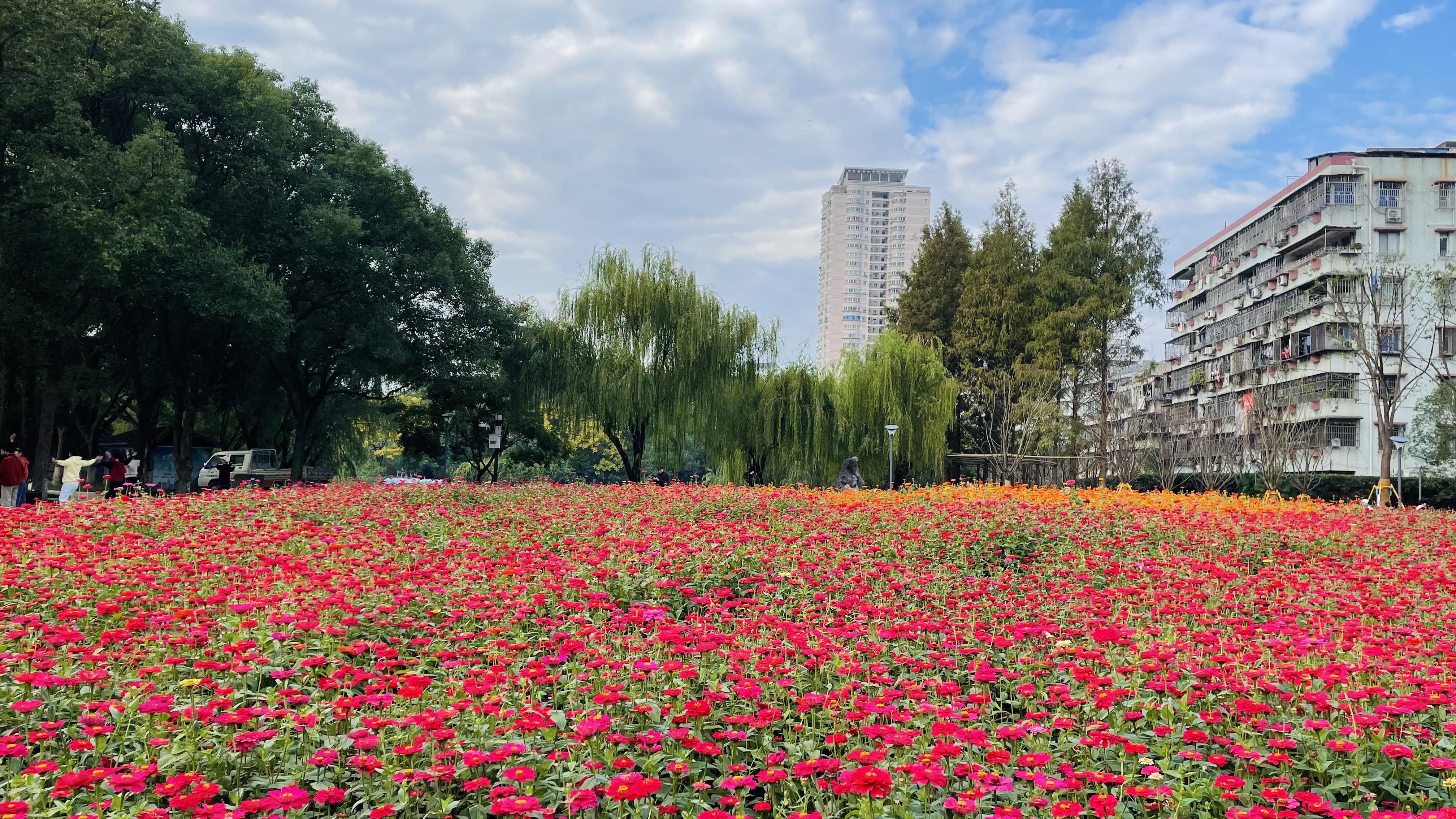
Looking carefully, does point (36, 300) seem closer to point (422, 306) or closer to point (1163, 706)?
point (422, 306)

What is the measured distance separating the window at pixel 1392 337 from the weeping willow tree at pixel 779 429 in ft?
46.7

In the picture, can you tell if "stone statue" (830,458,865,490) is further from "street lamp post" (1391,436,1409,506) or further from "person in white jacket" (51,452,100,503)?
"person in white jacket" (51,452,100,503)

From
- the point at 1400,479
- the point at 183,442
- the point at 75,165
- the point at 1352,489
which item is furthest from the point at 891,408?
the point at 75,165

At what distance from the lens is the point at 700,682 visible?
149 inches

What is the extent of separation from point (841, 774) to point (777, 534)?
5.71 metres

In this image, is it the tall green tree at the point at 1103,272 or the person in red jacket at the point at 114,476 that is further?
the tall green tree at the point at 1103,272

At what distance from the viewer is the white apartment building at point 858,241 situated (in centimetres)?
13088

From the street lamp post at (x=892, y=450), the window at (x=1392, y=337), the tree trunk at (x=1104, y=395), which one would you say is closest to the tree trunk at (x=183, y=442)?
the street lamp post at (x=892, y=450)

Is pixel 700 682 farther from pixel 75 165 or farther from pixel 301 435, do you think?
pixel 301 435

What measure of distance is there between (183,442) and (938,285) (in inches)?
1140

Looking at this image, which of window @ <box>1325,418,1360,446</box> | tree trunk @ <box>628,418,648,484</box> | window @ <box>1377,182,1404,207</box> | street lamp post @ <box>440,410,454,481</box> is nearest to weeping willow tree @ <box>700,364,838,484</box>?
tree trunk @ <box>628,418,648,484</box>

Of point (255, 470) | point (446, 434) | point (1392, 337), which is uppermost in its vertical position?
point (1392, 337)

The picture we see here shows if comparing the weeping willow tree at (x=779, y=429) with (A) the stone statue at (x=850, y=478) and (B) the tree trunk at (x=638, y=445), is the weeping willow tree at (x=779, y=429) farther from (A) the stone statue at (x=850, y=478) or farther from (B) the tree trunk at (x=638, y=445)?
(A) the stone statue at (x=850, y=478)

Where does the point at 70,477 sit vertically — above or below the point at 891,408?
below
